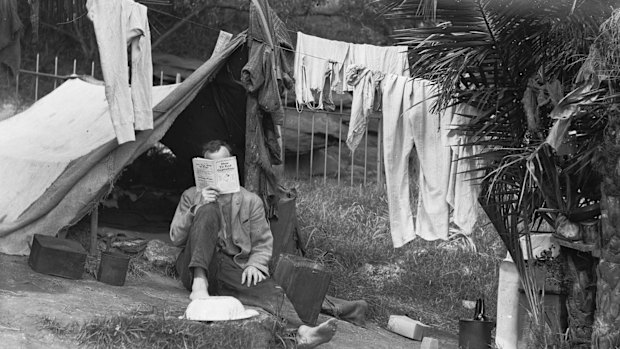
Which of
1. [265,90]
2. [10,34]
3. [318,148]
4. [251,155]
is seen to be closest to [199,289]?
[251,155]

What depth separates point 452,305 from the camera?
893cm

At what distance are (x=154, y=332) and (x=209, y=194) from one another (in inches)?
52.1

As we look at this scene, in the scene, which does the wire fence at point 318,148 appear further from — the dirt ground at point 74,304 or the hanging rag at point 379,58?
the dirt ground at point 74,304

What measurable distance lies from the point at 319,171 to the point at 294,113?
0.88 m

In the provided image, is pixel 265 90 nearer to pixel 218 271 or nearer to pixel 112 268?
pixel 218 271

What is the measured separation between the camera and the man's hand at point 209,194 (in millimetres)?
6629

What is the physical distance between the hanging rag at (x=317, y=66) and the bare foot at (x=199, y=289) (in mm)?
2778

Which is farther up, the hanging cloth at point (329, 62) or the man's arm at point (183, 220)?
the hanging cloth at point (329, 62)

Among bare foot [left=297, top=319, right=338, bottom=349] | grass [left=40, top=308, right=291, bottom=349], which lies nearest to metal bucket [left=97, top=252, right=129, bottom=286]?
grass [left=40, top=308, right=291, bottom=349]

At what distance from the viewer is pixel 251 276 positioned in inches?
260

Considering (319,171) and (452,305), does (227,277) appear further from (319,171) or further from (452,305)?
(319,171)

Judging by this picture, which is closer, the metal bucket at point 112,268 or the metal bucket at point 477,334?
the metal bucket at point 477,334

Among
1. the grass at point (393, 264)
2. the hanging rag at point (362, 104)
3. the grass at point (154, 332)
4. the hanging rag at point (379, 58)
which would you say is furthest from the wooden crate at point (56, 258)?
the hanging rag at point (379, 58)

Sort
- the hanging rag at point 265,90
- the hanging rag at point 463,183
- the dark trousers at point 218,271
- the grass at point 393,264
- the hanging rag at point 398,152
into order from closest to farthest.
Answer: the dark trousers at point 218,271
the hanging rag at point 463,183
the hanging rag at point 265,90
the hanging rag at point 398,152
the grass at point 393,264
